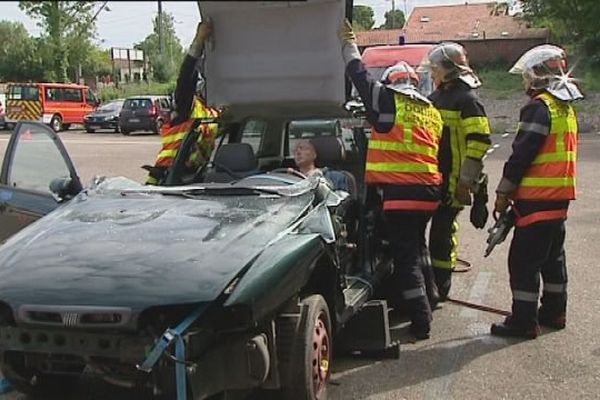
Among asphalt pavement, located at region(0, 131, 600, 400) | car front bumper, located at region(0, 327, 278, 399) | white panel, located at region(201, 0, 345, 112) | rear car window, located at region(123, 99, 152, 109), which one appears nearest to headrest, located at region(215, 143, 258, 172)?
white panel, located at region(201, 0, 345, 112)

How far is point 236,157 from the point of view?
19.3 ft

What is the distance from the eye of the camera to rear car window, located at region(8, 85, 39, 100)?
31.4 m

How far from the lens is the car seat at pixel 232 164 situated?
573cm

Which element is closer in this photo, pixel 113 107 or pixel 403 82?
pixel 403 82

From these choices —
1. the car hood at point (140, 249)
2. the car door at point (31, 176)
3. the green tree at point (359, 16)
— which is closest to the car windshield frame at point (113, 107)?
the green tree at point (359, 16)

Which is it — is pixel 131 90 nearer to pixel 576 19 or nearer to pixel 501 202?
pixel 576 19

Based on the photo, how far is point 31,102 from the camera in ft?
107

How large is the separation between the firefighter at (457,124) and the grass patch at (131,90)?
2830cm

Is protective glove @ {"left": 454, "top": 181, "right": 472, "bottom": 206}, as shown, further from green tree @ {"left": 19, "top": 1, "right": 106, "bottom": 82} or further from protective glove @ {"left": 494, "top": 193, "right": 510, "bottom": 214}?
green tree @ {"left": 19, "top": 1, "right": 106, "bottom": 82}

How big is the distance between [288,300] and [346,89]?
7.16 ft

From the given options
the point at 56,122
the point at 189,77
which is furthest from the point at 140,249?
the point at 56,122

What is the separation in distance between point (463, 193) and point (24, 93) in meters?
29.0

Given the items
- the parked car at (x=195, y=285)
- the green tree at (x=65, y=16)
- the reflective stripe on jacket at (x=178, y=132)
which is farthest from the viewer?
the reflective stripe on jacket at (x=178, y=132)

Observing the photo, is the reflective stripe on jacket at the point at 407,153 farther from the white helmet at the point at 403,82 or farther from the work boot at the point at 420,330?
the work boot at the point at 420,330
